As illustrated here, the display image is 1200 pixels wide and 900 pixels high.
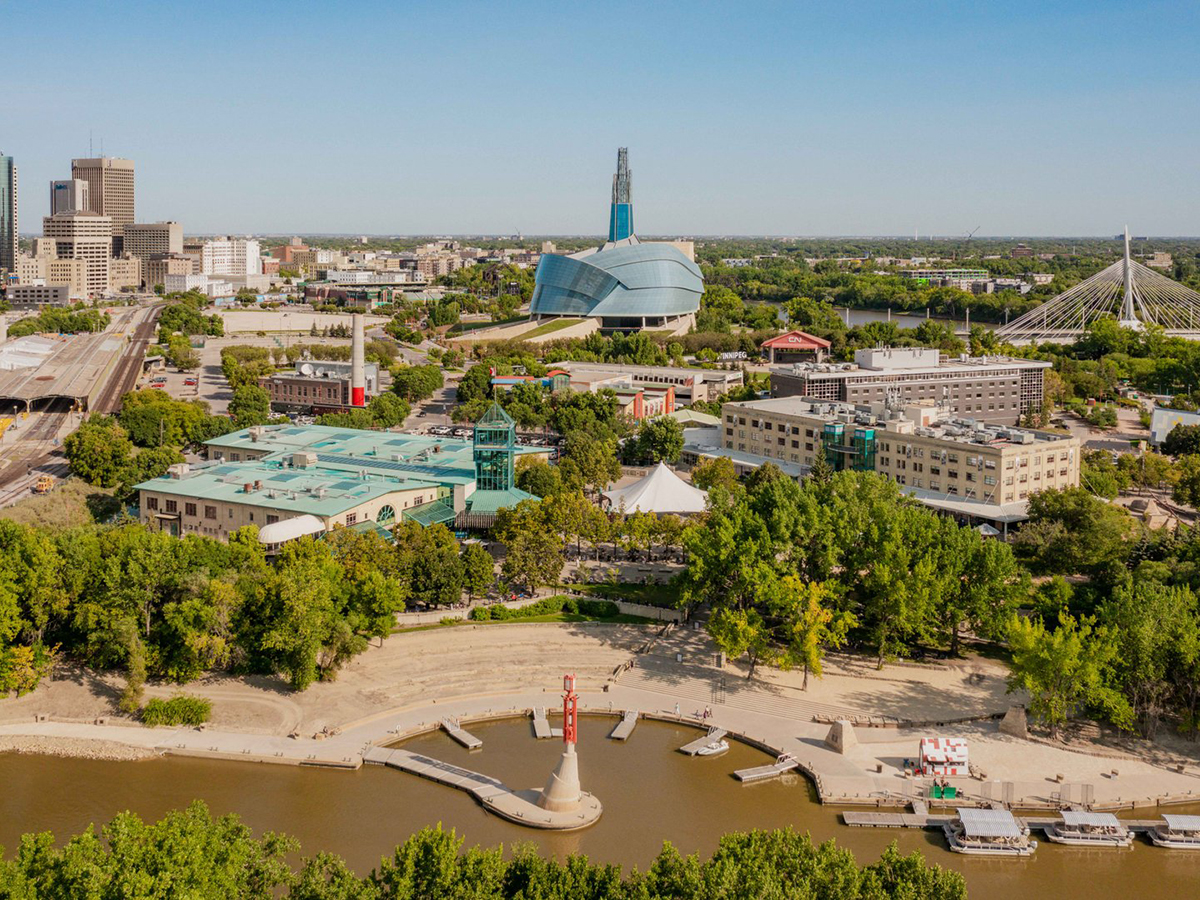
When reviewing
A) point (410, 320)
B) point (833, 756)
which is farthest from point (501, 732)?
point (410, 320)

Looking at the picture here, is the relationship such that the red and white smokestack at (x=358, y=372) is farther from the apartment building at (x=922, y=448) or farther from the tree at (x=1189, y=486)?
the tree at (x=1189, y=486)

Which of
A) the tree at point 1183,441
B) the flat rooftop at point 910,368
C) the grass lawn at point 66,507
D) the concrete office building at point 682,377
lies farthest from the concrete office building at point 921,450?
the grass lawn at point 66,507

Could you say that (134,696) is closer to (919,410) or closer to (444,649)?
(444,649)

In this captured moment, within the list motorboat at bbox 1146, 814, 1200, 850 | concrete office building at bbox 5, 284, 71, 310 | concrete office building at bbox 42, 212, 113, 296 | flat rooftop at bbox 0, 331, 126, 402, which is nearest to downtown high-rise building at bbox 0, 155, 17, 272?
concrete office building at bbox 42, 212, 113, 296

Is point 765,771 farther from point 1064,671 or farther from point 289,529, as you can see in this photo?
point 289,529

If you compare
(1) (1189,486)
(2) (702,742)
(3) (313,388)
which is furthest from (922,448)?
(3) (313,388)

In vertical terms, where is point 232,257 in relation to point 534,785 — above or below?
above

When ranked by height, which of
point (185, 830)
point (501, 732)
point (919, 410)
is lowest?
point (501, 732)
